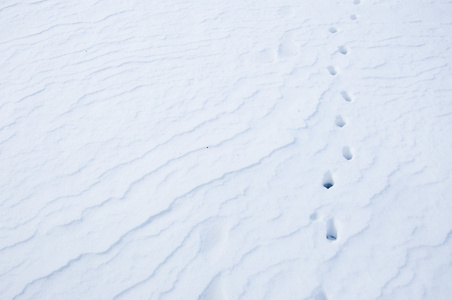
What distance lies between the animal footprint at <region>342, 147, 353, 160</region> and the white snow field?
12 millimetres

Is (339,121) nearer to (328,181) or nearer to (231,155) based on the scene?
(328,181)

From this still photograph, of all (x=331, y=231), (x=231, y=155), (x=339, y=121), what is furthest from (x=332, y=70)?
(x=331, y=231)

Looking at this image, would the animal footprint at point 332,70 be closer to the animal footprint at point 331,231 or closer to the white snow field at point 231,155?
the white snow field at point 231,155

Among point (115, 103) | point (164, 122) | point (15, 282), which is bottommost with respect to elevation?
point (15, 282)

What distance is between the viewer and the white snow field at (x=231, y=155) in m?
2.05

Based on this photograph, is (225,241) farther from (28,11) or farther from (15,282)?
(28,11)

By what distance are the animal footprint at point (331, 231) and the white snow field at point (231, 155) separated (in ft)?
0.05

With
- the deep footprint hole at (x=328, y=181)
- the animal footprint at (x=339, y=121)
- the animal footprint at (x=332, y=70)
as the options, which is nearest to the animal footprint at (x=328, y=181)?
the deep footprint hole at (x=328, y=181)

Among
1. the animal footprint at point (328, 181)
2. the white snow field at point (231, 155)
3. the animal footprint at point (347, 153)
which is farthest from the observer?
the animal footprint at point (347, 153)

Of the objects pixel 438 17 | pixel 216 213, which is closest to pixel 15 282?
pixel 216 213

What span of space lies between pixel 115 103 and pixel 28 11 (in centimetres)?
275

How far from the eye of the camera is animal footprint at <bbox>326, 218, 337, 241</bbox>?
85.9 inches

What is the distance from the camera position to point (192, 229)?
2.24 meters

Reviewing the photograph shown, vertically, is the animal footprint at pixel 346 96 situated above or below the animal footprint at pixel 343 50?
below
